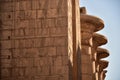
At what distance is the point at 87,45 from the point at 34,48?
5625 mm

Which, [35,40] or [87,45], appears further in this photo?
[87,45]

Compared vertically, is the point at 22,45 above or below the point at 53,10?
below

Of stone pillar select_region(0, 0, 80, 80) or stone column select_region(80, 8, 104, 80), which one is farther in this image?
stone column select_region(80, 8, 104, 80)

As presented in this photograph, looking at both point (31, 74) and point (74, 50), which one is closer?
point (31, 74)

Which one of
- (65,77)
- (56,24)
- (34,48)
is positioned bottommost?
(65,77)

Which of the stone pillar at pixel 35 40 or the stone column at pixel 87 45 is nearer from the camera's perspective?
the stone pillar at pixel 35 40

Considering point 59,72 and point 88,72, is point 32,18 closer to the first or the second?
point 59,72

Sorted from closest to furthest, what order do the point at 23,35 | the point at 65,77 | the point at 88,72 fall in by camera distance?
the point at 65,77 < the point at 23,35 < the point at 88,72

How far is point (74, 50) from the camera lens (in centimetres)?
992

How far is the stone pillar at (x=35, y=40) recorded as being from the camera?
8.68 m

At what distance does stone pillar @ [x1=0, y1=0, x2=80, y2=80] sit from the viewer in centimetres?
868

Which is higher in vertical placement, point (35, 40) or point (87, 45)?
point (35, 40)

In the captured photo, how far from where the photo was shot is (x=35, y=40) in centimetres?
895

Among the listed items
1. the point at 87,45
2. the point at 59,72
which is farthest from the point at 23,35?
the point at 87,45
